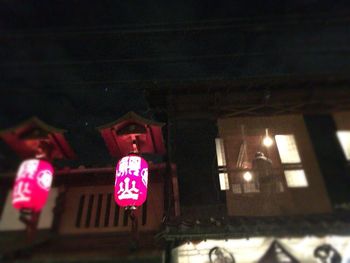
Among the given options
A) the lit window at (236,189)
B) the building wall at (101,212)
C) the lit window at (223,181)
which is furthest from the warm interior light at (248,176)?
the building wall at (101,212)

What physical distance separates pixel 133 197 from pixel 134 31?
542 cm

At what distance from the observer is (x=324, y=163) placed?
10984 millimetres

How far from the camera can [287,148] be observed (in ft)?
38.4

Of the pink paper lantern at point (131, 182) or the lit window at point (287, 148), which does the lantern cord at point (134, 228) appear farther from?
the lit window at point (287, 148)

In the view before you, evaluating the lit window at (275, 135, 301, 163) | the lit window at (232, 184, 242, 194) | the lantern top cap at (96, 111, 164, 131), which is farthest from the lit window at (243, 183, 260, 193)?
the lantern top cap at (96, 111, 164, 131)

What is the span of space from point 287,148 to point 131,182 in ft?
21.0

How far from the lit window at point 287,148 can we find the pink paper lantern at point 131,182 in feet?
18.0

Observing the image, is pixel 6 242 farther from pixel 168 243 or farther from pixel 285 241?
pixel 285 241

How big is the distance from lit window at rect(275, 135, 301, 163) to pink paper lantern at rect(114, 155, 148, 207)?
18.0 ft

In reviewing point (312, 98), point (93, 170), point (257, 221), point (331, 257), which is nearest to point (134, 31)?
point (93, 170)

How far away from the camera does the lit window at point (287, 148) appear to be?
11398 mm

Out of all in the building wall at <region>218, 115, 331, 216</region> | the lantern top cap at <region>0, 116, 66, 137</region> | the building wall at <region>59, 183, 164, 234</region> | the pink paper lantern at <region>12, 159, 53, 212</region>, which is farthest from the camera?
the building wall at <region>59, 183, 164, 234</region>

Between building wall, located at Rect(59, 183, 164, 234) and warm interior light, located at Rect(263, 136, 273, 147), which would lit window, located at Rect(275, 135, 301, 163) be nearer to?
warm interior light, located at Rect(263, 136, 273, 147)

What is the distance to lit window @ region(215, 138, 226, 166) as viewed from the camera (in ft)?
37.8
